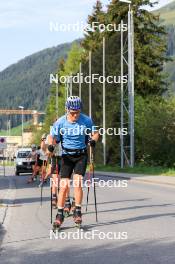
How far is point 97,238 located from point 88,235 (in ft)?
1.16

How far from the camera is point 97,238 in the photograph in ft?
32.5

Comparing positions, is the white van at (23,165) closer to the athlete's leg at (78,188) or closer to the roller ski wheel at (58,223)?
the athlete's leg at (78,188)

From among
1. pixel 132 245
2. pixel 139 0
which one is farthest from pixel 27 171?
pixel 132 245

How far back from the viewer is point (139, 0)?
5784 centimetres

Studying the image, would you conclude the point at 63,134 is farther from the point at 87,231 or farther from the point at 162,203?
the point at 162,203

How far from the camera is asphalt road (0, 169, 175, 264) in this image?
27.2ft

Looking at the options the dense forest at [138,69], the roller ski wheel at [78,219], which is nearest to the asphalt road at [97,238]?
the roller ski wheel at [78,219]

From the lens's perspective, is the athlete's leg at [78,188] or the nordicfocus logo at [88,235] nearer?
the nordicfocus logo at [88,235]

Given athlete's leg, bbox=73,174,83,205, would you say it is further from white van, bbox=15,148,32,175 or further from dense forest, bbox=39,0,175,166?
dense forest, bbox=39,0,175,166

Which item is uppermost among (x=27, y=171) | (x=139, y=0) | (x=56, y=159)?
(x=139, y=0)

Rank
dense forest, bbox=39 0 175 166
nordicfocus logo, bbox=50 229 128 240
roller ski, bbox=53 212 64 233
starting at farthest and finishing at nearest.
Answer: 1. dense forest, bbox=39 0 175 166
2. roller ski, bbox=53 212 64 233
3. nordicfocus logo, bbox=50 229 128 240

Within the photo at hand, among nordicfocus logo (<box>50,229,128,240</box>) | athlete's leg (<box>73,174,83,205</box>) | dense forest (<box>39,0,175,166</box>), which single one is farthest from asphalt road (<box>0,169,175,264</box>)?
dense forest (<box>39,0,175,166</box>)

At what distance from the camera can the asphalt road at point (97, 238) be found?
27.2ft

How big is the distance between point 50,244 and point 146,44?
166 feet
